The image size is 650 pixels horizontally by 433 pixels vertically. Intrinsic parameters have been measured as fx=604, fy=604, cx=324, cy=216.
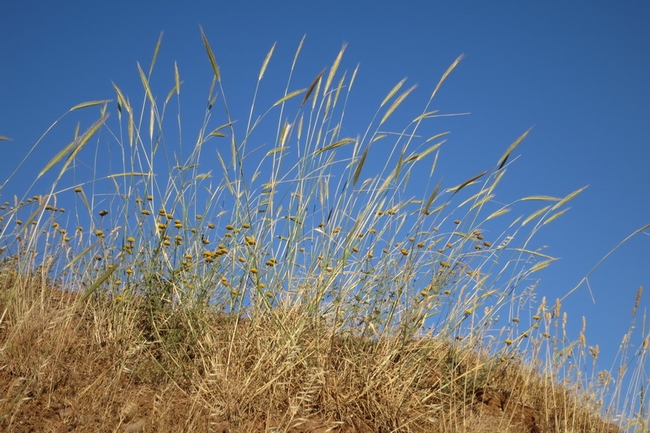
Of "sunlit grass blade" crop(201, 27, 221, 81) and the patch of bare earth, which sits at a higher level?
"sunlit grass blade" crop(201, 27, 221, 81)

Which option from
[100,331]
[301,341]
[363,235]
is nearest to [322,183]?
[363,235]

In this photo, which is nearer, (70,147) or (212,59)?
(70,147)

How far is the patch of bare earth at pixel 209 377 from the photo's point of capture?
2715 millimetres

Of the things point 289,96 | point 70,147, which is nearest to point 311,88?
point 289,96

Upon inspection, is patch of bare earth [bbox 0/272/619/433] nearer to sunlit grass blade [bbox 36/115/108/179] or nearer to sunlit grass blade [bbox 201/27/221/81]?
sunlit grass blade [bbox 36/115/108/179]

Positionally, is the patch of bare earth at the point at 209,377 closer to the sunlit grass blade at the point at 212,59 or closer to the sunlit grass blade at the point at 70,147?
the sunlit grass blade at the point at 70,147

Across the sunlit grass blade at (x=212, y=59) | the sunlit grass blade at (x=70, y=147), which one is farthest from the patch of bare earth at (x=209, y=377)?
the sunlit grass blade at (x=212, y=59)

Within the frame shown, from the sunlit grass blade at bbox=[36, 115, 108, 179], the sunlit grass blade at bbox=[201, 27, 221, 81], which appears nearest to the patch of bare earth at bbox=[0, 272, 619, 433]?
the sunlit grass blade at bbox=[36, 115, 108, 179]

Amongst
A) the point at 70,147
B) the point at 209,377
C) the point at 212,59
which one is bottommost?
the point at 209,377

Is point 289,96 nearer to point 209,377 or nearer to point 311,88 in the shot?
point 311,88

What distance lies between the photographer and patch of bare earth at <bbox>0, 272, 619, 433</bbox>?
8.91 feet

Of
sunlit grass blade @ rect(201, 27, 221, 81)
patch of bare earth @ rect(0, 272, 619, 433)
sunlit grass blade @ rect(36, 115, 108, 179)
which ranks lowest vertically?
patch of bare earth @ rect(0, 272, 619, 433)

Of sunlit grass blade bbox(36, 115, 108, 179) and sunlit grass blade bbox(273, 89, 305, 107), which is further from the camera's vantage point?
sunlit grass blade bbox(273, 89, 305, 107)

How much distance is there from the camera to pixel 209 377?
300 centimetres
